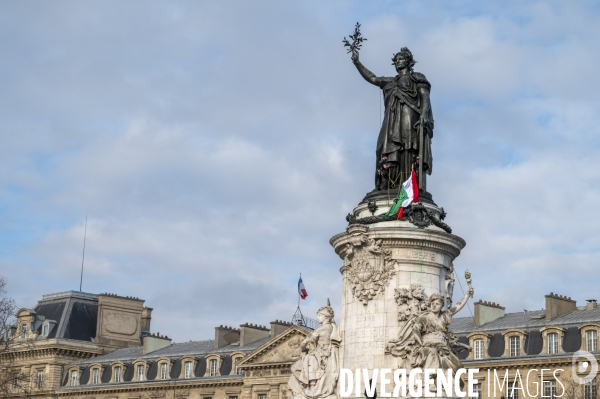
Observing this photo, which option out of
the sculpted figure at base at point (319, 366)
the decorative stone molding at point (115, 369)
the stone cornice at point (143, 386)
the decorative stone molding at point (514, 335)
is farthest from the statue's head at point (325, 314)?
the decorative stone molding at point (115, 369)

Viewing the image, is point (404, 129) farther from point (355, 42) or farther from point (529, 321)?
point (529, 321)

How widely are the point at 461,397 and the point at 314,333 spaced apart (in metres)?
3.59

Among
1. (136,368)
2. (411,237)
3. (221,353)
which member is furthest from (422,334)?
(136,368)

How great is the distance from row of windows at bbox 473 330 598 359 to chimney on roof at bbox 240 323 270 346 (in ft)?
81.8

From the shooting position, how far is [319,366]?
26359 mm

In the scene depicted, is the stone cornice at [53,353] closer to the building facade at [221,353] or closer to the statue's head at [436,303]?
the building facade at [221,353]

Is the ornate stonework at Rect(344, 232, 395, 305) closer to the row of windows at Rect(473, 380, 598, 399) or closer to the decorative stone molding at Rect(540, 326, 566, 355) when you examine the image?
the row of windows at Rect(473, 380, 598, 399)

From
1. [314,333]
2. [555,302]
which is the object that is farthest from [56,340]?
[314,333]

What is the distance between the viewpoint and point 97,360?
103 m

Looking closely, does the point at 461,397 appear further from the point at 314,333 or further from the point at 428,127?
the point at 428,127

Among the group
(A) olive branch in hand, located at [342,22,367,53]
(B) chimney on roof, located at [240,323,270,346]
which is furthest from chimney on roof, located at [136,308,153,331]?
(A) olive branch in hand, located at [342,22,367,53]

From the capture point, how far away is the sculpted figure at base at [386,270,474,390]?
982 inches

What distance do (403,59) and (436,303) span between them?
6.28 meters

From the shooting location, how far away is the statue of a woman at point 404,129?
27.6 m
